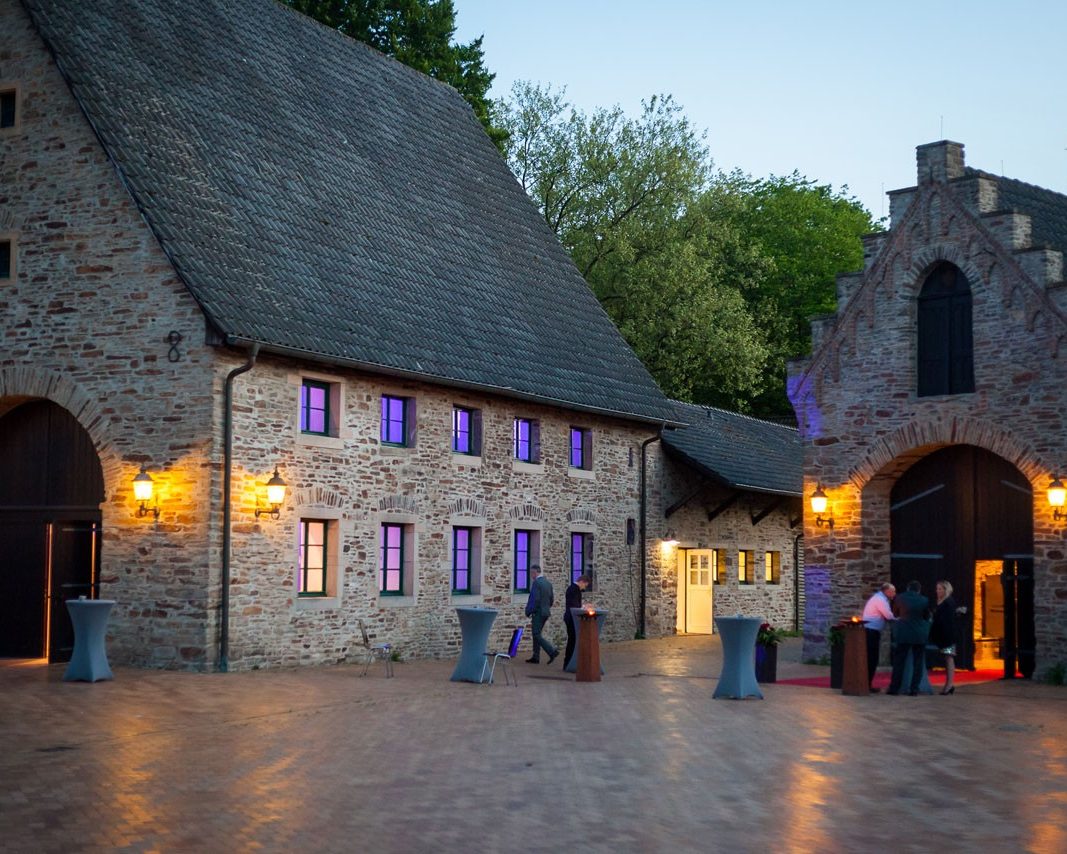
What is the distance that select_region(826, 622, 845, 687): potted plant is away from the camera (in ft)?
65.4

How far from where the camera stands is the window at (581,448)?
28.0 metres

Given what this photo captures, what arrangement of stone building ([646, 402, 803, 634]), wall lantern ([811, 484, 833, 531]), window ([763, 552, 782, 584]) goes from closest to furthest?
wall lantern ([811, 484, 833, 531]), stone building ([646, 402, 803, 634]), window ([763, 552, 782, 584])

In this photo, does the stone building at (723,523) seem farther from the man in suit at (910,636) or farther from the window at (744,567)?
the man in suit at (910,636)

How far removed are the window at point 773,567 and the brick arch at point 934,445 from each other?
11.0 meters

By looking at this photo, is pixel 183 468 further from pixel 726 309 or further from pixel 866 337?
pixel 726 309

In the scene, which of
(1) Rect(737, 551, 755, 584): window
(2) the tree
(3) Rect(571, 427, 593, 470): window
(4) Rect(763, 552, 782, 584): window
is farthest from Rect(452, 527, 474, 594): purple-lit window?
(2) the tree

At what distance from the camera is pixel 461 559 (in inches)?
980

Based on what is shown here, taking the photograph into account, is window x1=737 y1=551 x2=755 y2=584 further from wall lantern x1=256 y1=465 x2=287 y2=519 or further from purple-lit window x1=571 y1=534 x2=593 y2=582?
wall lantern x1=256 y1=465 x2=287 y2=519

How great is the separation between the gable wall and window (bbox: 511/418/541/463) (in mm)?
7880

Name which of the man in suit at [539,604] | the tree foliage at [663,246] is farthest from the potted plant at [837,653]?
the tree foliage at [663,246]

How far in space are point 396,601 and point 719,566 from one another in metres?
11.7

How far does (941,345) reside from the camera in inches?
915

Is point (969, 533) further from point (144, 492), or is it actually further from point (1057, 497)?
point (144, 492)

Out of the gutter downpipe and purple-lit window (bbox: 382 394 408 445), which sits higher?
purple-lit window (bbox: 382 394 408 445)
